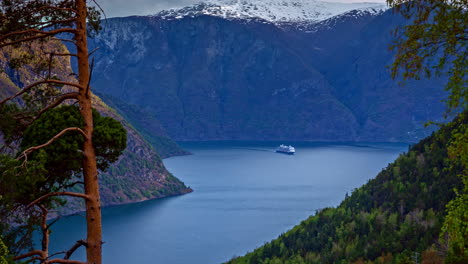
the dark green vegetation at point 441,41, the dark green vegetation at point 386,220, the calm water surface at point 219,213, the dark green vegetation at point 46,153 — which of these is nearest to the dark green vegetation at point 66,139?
the dark green vegetation at point 46,153

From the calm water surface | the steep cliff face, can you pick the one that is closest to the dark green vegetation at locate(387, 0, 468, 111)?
the calm water surface

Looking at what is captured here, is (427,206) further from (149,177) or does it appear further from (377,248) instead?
(149,177)

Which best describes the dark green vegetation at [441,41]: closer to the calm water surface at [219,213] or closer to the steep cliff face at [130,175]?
the calm water surface at [219,213]

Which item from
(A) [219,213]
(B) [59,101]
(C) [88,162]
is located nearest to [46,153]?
(C) [88,162]

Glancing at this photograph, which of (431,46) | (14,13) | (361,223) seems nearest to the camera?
(431,46)

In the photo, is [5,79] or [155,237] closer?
[155,237]

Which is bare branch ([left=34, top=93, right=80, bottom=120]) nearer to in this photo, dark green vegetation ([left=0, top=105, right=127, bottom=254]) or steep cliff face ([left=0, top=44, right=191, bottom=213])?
dark green vegetation ([left=0, top=105, right=127, bottom=254])

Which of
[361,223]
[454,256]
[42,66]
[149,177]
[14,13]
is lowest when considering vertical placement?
[149,177]

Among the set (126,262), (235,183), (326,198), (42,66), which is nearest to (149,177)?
(235,183)
